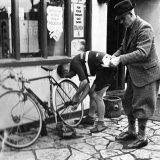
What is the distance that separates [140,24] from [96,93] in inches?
77.8

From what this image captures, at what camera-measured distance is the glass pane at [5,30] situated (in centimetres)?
633

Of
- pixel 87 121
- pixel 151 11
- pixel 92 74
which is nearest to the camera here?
pixel 92 74

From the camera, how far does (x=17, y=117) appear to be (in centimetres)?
573

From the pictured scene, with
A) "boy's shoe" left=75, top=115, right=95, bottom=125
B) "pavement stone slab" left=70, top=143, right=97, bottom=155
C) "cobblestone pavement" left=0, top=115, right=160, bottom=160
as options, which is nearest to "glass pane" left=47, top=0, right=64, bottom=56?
"boy's shoe" left=75, top=115, right=95, bottom=125

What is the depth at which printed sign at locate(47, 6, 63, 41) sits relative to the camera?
23.3 ft

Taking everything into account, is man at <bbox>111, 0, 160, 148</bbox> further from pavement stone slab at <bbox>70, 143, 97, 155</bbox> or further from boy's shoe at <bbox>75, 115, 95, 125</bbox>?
boy's shoe at <bbox>75, 115, 95, 125</bbox>

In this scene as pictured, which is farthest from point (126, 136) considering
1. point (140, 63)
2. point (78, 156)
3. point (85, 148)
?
point (140, 63)

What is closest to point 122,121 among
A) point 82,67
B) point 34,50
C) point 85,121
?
point 85,121

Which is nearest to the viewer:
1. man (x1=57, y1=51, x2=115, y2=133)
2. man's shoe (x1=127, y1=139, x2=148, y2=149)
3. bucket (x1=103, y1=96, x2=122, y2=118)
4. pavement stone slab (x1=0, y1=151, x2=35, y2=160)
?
pavement stone slab (x1=0, y1=151, x2=35, y2=160)

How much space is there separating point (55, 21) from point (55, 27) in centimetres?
14

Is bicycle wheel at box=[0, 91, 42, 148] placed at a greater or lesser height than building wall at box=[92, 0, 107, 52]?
lesser

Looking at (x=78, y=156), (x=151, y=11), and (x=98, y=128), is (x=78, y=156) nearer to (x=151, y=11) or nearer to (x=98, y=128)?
(x=98, y=128)

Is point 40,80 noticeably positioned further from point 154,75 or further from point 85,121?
point 154,75

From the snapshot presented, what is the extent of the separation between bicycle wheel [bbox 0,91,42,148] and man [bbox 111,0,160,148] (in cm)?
184
